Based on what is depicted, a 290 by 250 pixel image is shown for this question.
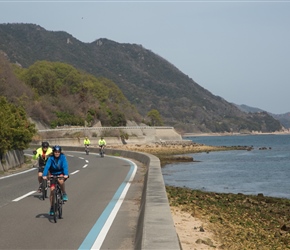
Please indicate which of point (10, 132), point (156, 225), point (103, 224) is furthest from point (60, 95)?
point (156, 225)

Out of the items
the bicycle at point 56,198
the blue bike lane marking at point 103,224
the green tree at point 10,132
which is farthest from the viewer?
the green tree at point 10,132

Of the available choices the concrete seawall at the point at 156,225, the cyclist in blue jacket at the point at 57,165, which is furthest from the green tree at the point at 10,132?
the cyclist in blue jacket at the point at 57,165

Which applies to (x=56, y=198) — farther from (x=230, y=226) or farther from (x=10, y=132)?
(x=10, y=132)

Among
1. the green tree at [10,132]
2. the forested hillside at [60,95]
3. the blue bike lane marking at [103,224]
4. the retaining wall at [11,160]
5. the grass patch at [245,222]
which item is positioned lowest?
the grass patch at [245,222]

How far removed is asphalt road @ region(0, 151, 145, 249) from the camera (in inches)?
365

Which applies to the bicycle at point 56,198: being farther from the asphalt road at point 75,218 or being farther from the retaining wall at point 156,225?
the retaining wall at point 156,225

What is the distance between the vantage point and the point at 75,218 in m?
11.9

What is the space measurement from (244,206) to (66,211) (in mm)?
9188

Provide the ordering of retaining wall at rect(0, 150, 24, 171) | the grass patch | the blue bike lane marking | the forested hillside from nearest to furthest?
the blue bike lane marking, the grass patch, retaining wall at rect(0, 150, 24, 171), the forested hillside

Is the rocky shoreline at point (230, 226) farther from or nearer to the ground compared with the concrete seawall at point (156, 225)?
nearer to the ground

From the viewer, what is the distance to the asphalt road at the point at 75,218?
9.27 meters

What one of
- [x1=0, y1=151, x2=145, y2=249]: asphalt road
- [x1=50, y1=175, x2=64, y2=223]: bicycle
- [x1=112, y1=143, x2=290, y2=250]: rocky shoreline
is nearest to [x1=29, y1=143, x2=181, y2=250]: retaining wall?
[x1=0, y1=151, x2=145, y2=249]: asphalt road

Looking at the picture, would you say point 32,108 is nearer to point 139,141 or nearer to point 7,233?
point 139,141

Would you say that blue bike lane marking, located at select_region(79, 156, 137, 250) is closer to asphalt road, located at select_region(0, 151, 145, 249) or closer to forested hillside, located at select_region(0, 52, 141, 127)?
asphalt road, located at select_region(0, 151, 145, 249)
